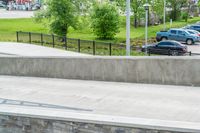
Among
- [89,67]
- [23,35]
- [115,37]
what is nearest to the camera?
[89,67]

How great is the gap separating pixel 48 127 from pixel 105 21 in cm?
2812

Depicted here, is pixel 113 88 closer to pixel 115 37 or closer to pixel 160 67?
pixel 160 67

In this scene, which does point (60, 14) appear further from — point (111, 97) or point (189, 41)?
point (111, 97)

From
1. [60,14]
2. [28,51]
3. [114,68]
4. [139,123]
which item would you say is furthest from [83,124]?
[60,14]

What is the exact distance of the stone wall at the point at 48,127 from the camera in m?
8.55

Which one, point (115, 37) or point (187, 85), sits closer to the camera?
point (187, 85)

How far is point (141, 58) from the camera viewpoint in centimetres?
1412

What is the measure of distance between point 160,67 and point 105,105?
2.83 meters

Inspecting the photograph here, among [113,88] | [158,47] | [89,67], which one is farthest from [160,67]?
[158,47]

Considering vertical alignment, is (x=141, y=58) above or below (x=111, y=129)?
above

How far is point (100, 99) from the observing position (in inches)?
508

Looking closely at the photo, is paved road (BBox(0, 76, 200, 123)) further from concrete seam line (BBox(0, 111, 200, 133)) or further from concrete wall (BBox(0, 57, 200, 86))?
concrete seam line (BBox(0, 111, 200, 133))

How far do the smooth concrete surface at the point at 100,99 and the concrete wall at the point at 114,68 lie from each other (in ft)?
0.88

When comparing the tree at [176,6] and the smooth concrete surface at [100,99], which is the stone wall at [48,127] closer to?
the smooth concrete surface at [100,99]
